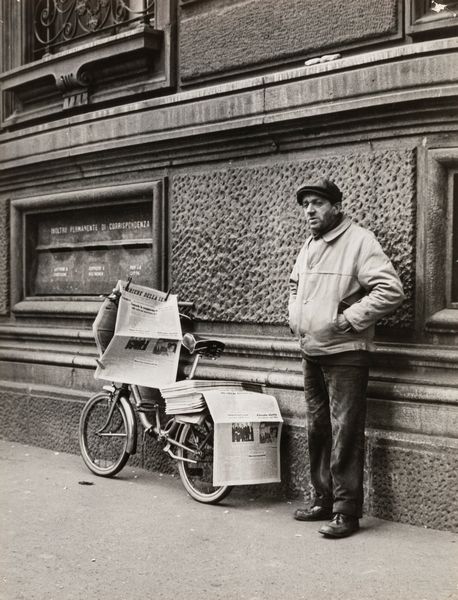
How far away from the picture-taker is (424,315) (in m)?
5.65

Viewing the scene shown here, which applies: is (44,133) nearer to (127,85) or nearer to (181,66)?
(127,85)

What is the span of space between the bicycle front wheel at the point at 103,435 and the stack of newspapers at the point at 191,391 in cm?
77

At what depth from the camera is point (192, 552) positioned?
4953 mm

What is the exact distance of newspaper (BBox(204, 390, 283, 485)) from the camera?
5809 millimetres

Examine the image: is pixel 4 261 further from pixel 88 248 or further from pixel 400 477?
pixel 400 477

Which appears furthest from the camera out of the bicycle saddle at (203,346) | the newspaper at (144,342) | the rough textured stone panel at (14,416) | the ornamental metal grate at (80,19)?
the rough textured stone panel at (14,416)

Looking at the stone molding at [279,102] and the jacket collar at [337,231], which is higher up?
the stone molding at [279,102]

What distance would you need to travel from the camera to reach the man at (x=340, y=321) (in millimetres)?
5266

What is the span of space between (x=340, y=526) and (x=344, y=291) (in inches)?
54.6

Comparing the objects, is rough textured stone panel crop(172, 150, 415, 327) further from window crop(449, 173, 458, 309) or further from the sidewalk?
the sidewalk

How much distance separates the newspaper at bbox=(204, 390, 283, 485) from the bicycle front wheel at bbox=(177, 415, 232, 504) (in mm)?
180

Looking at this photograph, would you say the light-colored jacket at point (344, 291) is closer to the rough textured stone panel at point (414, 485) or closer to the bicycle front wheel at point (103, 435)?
the rough textured stone panel at point (414, 485)

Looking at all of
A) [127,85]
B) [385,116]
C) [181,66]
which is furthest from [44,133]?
[385,116]

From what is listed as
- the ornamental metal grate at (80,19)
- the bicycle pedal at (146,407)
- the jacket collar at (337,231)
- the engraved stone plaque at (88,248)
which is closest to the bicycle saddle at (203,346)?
the bicycle pedal at (146,407)
